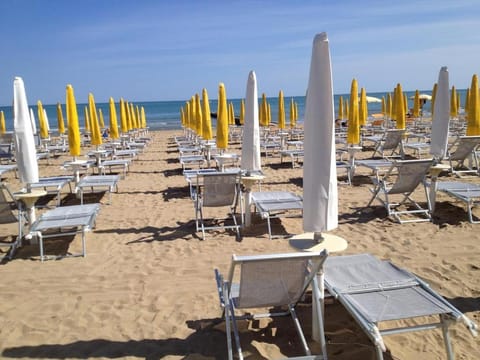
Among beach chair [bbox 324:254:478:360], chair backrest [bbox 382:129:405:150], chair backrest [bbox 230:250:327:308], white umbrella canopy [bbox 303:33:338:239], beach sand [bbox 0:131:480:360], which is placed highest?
white umbrella canopy [bbox 303:33:338:239]

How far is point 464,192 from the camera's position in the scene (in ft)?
18.4

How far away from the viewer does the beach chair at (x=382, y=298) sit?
7.50 feet

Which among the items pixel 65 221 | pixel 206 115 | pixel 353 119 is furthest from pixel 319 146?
pixel 206 115

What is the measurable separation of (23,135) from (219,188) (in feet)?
8.23

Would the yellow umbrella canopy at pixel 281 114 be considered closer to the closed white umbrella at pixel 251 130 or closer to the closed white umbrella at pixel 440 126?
the closed white umbrella at pixel 440 126

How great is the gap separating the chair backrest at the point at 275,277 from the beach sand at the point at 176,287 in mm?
402

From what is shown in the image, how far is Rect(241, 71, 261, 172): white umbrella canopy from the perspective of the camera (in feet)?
17.0

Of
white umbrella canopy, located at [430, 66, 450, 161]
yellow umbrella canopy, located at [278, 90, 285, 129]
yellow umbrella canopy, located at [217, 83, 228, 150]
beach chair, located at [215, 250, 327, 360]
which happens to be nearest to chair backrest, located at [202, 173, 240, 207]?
yellow umbrella canopy, located at [217, 83, 228, 150]

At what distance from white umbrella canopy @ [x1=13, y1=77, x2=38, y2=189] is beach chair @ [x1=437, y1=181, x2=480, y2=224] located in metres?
5.55

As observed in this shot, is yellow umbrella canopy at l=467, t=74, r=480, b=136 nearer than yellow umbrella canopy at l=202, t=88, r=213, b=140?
Yes

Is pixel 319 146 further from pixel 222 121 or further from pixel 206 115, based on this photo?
pixel 206 115

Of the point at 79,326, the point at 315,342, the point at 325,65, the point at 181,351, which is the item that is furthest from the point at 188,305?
the point at 325,65

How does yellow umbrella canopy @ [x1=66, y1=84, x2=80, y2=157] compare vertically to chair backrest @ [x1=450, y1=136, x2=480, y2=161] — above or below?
above

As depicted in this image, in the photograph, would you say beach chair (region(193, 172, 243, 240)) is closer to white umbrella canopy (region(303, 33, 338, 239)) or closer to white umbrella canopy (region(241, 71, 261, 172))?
white umbrella canopy (region(241, 71, 261, 172))
